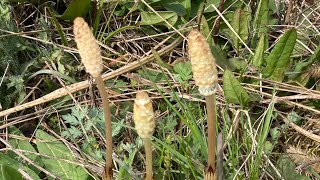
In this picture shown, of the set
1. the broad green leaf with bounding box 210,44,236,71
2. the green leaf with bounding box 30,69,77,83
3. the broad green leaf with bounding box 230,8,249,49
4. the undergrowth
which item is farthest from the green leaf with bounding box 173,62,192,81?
the green leaf with bounding box 30,69,77,83

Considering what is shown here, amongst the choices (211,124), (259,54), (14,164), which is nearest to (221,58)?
(259,54)

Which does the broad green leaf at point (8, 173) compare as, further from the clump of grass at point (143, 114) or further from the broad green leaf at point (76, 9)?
the broad green leaf at point (76, 9)

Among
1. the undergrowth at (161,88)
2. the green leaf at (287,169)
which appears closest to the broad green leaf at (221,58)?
the undergrowth at (161,88)

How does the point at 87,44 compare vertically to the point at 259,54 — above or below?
above

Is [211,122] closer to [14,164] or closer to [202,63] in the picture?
[202,63]

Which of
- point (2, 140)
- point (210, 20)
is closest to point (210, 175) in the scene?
point (2, 140)

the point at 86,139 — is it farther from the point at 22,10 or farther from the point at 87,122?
the point at 22,10
